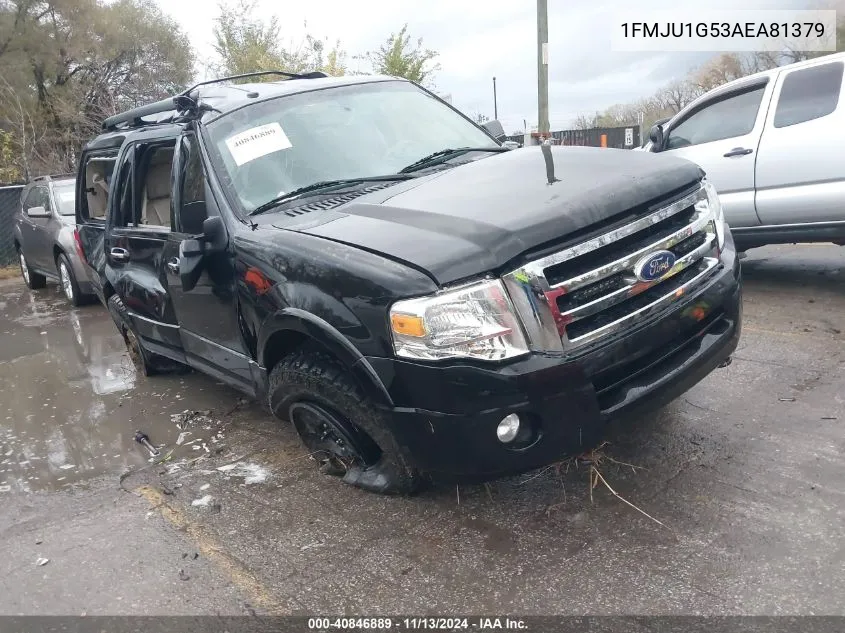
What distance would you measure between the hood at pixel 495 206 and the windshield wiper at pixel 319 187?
0.65ft

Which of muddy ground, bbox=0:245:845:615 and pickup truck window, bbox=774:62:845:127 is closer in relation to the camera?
muddy ground, bbox=0:245:845:615

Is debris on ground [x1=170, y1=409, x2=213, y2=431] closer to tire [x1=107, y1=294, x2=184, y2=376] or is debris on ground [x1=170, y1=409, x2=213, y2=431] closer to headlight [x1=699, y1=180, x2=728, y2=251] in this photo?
tire [x1=107, y1=294, x2=184, y2=376]

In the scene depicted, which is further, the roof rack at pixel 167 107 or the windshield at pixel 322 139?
the roof rack at pixel 167 107

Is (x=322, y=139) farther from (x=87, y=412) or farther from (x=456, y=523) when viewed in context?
(x=87, y=412)

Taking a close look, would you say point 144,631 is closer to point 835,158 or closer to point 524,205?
point 524,205

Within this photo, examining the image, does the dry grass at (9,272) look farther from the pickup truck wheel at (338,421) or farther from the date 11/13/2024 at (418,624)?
the date 11/13/2024 at (418,624)

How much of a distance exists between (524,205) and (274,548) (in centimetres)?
174

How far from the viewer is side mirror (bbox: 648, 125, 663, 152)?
6508 mm

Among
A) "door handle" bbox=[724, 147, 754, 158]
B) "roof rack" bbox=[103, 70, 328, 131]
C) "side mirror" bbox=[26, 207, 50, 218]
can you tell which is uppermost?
"roof rack" bbox=[103, 70, 328, 131]

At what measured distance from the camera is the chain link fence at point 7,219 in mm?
13266

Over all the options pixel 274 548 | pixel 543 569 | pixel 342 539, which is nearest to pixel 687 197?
pixel 543 569

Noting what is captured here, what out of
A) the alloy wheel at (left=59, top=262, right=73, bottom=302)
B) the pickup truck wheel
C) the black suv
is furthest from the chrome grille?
the alloy wheel at (left=59, top=262, right=73, bottom=302)

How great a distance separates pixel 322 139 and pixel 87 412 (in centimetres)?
266

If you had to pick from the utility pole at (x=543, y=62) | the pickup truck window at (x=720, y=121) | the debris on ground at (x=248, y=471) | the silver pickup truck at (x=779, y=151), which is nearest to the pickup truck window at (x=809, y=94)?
the silver pickup truck at (x=779, y=151)
